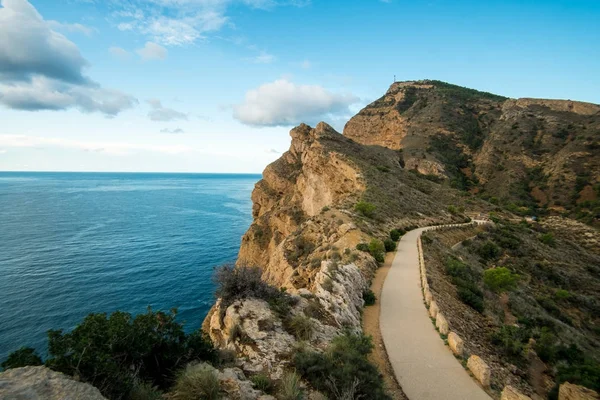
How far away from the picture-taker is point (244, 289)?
965cm

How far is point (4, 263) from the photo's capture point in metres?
39.7

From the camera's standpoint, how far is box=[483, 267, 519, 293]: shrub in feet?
59.4

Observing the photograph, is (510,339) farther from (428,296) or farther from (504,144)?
(504,144)

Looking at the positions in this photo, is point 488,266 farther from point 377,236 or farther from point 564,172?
point 564,172

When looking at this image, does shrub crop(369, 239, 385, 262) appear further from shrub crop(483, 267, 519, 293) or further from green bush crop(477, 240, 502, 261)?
green bush crop(477, 240, 502, 261)

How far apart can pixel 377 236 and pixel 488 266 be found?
1027cm

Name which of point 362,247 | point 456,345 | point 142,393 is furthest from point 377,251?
point 142,393

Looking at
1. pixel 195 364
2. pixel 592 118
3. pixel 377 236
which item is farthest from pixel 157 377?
pixel 592 118

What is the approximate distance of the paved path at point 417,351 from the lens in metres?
7.78

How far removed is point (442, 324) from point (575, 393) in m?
3.65

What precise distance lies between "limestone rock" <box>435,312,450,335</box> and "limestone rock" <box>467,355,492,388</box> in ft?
5.70

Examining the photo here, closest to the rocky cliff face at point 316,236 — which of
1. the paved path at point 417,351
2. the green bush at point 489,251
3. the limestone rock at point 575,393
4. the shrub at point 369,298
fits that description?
the shrub at point 369,298

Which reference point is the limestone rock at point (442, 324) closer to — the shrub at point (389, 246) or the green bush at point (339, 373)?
the green bush at point (339, 373)

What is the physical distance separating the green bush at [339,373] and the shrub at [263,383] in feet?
2.74
